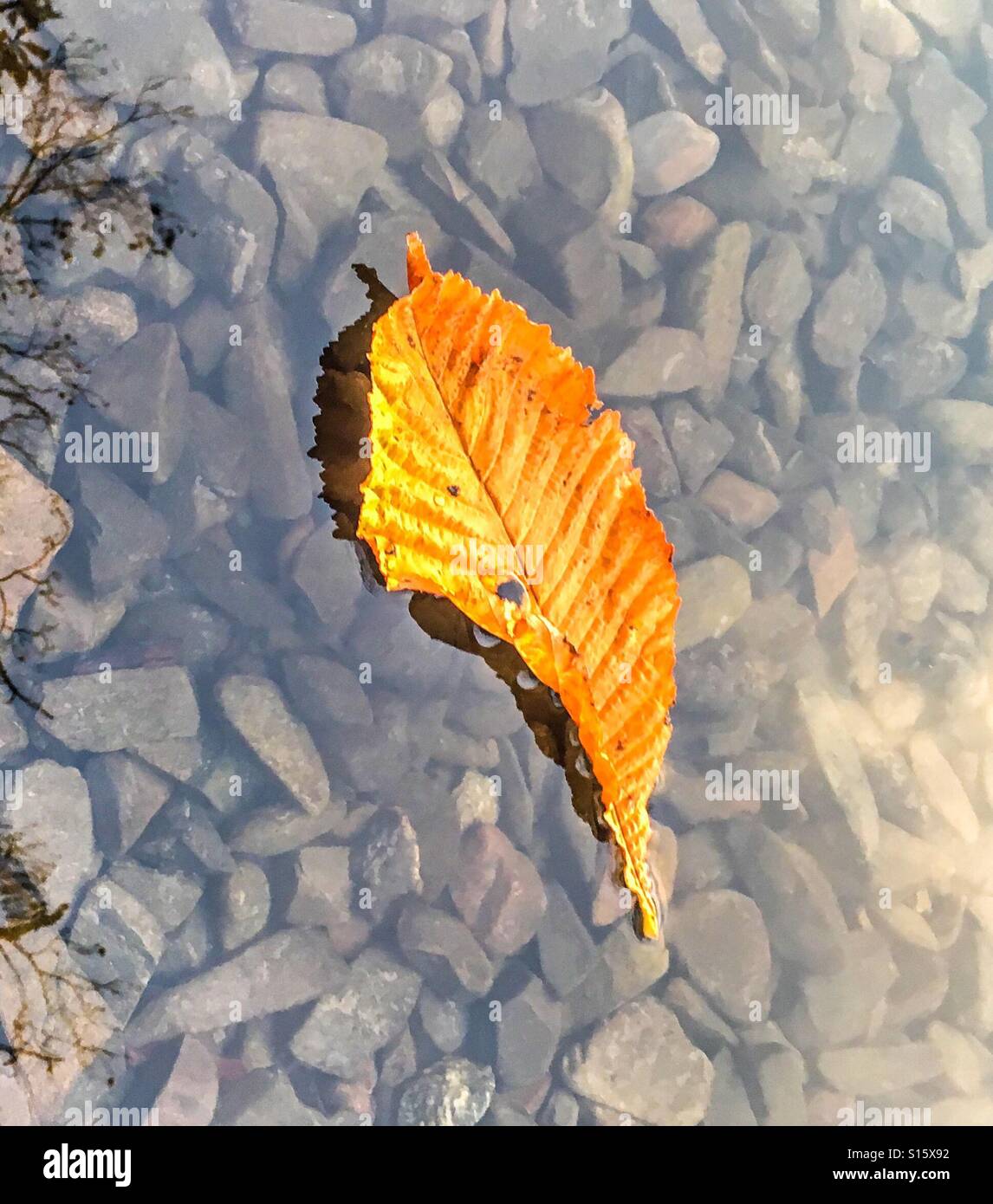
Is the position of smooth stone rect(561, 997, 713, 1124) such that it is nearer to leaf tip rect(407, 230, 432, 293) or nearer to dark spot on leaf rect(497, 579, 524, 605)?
dark spot on leaf rect(497, 579, 524, 605)

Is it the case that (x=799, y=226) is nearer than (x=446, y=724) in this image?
No

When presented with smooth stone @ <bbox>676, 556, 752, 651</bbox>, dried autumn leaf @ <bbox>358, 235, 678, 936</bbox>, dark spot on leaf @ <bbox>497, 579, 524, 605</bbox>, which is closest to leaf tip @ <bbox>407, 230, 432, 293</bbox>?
dried autumn leaf @ <bbox>358, 235, 678, 936</bbox>

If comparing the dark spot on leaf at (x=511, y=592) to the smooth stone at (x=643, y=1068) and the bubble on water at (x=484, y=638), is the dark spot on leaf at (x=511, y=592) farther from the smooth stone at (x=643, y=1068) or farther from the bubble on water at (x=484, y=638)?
the smooth stone at (x=643, y=1068)

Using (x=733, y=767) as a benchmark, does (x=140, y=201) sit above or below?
above

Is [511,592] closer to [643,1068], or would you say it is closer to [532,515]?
[532,515]

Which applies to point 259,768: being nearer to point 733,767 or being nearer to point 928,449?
point 733,767

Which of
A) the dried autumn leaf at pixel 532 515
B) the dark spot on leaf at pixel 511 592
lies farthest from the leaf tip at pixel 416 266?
the dark spot on leaf at pixel 511 592

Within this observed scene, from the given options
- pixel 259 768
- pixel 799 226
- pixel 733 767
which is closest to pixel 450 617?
pixel 259 768
